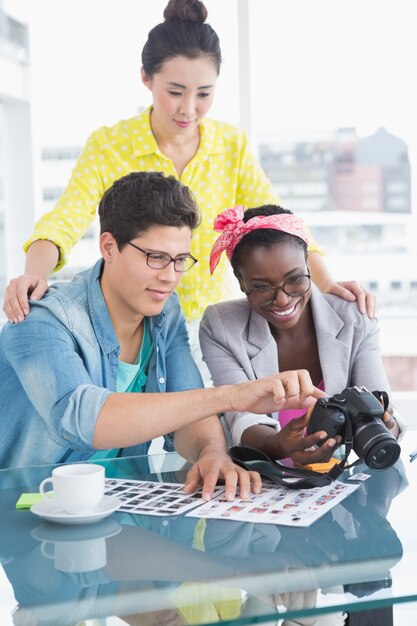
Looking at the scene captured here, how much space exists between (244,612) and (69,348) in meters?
0.93

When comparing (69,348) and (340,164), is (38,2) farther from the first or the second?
(69,348)

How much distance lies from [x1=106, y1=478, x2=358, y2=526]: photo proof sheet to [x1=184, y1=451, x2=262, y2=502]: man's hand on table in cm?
2

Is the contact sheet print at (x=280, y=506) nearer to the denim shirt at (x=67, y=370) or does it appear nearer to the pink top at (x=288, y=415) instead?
the denim shirt at (x=67, y=370)

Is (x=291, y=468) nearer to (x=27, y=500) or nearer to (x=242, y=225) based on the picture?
(x=27, y=500)

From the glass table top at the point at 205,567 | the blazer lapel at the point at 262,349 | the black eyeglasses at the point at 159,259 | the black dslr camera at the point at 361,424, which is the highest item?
the black eyeglasses at the point at 159,259

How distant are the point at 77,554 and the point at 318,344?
114 centimetres

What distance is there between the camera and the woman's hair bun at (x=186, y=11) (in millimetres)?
2750

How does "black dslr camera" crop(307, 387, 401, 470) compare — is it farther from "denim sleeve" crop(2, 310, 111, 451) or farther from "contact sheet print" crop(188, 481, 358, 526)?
"denim sleeve" crop(2, 310, 111, 451)

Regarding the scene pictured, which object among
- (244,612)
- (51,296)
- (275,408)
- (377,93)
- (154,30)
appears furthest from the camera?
(377,93)

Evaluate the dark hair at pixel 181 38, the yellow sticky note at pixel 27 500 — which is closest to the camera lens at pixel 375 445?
the yellow sticky note at pixel 27 500

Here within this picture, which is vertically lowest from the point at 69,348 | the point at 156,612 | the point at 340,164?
the point at 156,612

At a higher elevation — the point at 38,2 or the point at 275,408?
the point at 38,2

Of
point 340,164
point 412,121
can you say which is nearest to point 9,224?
point 340,164

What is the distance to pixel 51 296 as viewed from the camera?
6.84 feet
